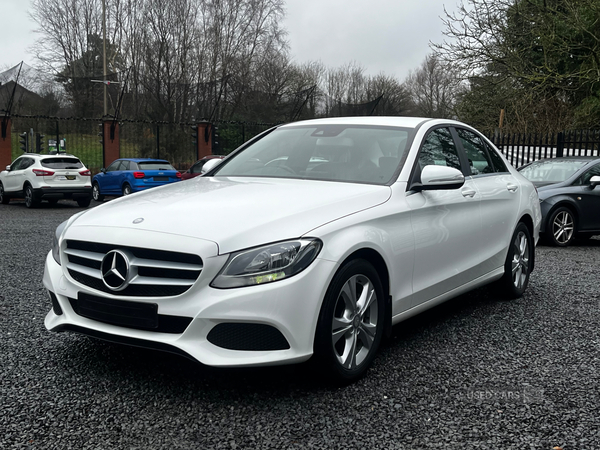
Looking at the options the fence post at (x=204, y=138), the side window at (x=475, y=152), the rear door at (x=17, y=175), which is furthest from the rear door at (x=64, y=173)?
the side window at (x=475, y=152)

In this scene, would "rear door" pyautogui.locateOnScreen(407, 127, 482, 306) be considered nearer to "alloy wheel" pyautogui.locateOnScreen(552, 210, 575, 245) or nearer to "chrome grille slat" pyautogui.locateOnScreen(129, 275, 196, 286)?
"chrome grille slat" pyautogui.locateOnScreen(129, 275, 196, 286)

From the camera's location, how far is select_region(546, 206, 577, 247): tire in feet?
32.4

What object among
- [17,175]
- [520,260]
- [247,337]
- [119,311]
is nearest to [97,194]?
[17,175]

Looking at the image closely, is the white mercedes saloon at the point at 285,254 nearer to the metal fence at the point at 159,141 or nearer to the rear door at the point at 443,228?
the rear door at the point at 443,228

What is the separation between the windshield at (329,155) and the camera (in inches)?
168

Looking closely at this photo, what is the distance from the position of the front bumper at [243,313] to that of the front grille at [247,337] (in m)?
0.02

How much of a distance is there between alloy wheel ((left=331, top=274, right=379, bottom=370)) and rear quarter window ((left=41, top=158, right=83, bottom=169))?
52.7 feet

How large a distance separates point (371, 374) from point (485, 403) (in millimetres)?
695

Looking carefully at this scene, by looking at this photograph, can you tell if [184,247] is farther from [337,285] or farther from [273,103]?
[273,103]

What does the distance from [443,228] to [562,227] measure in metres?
6.44

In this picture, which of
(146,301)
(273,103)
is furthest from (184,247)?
(273,103)

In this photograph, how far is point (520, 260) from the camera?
228 inches

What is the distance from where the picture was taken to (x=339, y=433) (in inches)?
115

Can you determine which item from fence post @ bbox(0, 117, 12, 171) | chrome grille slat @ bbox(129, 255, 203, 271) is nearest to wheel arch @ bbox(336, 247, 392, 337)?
chrome grille slat @ bbox(129, 255, 203, 271)
